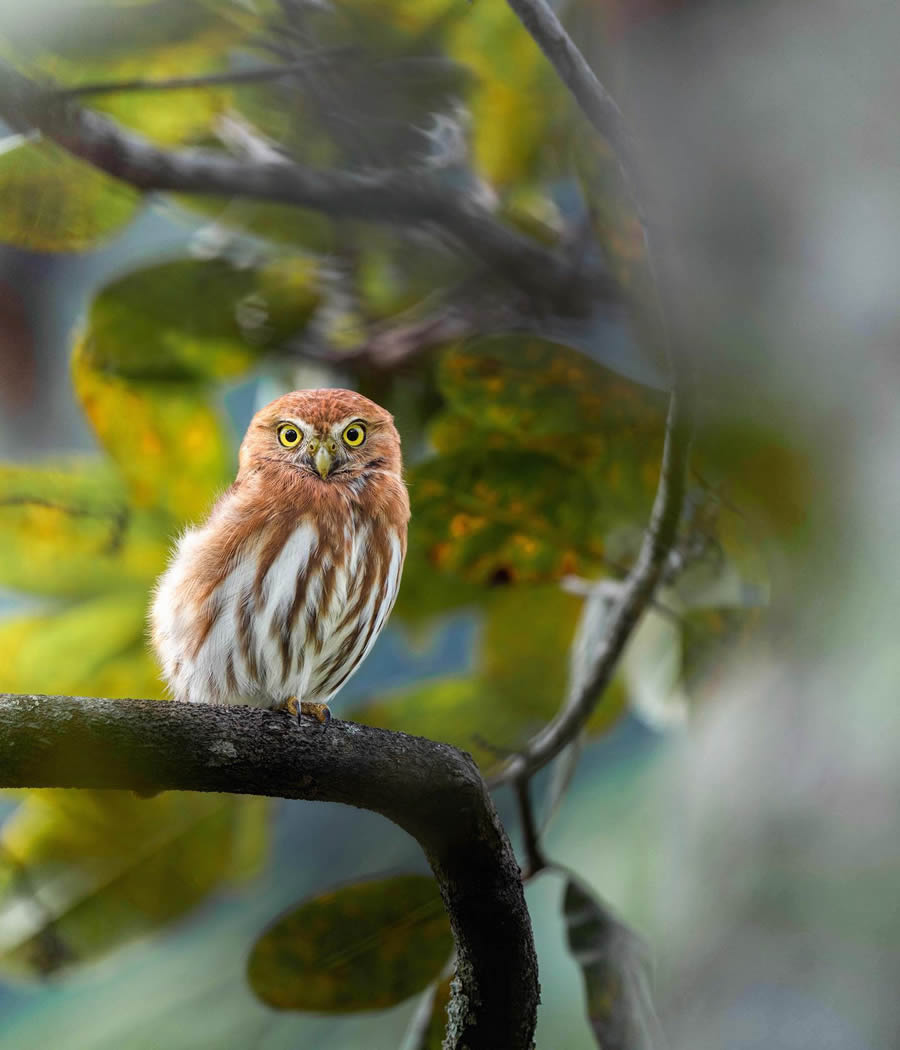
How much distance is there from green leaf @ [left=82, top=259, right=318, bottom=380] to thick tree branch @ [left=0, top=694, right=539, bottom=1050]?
69cm

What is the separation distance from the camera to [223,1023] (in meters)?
1.28

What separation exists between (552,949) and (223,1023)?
418mm

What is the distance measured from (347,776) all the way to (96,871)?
0.82 metres

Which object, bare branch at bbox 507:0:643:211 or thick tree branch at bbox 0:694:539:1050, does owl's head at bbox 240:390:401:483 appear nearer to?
thick tree branch at bbox 0:694:539:1050

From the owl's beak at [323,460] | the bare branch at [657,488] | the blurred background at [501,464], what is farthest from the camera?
the blurred background at [501,464]

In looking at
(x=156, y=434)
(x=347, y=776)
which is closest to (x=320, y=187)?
(x=156, y=434)

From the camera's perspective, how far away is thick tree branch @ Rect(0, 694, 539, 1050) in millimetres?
602

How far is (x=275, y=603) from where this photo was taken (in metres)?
0.85

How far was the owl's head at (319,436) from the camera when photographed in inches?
31.4

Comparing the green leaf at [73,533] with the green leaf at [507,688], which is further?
the green leaf at [507,688]

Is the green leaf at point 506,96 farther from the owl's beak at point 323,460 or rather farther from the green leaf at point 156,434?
the owl's beak at point 323,460

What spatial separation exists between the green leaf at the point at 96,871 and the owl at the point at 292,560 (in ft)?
1.73

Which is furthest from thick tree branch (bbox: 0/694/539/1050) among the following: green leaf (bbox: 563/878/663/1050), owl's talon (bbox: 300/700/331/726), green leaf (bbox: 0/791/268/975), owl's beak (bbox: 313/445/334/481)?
green leaf (bbox: 0/791/268/975)

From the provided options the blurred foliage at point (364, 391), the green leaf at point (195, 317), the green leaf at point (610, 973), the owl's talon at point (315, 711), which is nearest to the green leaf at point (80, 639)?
the blurred foliage at point (364, 391)
